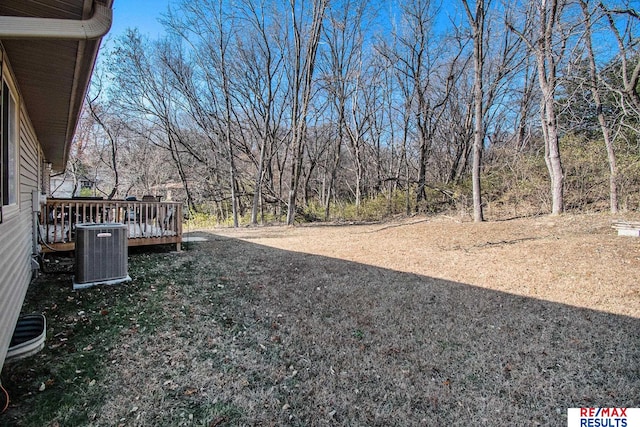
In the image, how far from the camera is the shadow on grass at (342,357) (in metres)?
2.03

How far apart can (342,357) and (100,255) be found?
11.7 ft

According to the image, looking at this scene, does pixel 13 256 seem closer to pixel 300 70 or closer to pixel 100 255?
pixel 100 255

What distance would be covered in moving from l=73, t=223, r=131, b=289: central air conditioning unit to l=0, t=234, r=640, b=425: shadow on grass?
0.28 meters

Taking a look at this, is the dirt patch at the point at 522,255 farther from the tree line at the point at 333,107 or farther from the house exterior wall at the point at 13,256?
the house exterior wall at the point at 13,256

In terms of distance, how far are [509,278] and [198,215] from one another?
1664 cm

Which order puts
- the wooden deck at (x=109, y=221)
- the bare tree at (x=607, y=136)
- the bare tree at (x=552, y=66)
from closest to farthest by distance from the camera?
the wooden deck at (x=109, y=221) < the bare tree at (x=607, y=136) < the bare tree at (x=552, y=66)

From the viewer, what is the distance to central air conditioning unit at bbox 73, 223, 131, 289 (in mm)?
4051

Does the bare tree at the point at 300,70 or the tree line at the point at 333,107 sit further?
the bare tree at the point at 300,70

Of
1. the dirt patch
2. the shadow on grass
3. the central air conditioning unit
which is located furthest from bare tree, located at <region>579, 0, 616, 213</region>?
the central air conditioning unit

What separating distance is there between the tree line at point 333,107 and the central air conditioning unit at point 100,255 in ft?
30.0

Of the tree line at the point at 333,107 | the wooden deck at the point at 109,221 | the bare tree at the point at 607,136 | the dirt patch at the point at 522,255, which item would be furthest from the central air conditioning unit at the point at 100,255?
the bare tree at the point at 607,136

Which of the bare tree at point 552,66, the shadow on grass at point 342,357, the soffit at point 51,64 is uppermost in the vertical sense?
the bare tree at point 552,66

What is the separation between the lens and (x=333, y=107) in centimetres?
1595

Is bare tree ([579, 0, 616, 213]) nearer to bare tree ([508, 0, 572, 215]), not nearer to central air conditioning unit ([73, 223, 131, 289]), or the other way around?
bare tree ([508, 0, 572, 215])
